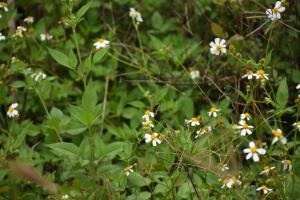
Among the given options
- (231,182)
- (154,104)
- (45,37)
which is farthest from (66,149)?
(45,37)

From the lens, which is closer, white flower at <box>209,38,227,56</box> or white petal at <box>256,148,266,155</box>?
white petal at <box>256,148,266,155</box>

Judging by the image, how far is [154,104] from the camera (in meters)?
2.65

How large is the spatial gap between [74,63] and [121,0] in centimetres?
146

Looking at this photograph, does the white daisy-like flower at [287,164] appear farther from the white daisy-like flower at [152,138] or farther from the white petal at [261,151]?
the white daisy-like flower at [152,138]

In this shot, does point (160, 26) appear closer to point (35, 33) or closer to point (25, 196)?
point (35, 33)

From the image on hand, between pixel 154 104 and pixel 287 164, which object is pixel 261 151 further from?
pixel 154 104

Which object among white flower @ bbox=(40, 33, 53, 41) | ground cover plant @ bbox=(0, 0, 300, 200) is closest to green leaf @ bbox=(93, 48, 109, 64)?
ground cover plant @ bbox=(0, 0, 300, 200)

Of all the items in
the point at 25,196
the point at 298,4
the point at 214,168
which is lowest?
the point at 25,196

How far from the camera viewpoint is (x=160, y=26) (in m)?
3.38

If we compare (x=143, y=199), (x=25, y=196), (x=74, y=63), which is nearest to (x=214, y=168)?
(x=143, y=199)

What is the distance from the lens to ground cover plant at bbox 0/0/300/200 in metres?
2.11

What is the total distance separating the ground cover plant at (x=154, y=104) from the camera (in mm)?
2111

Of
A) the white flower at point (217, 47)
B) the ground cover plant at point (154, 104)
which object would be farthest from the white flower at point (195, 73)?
the white flower at point (217, 47)

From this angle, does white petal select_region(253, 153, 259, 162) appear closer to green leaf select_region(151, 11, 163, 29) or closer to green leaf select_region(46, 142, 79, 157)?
green leaf select_region(46, 142, 79, 157)
